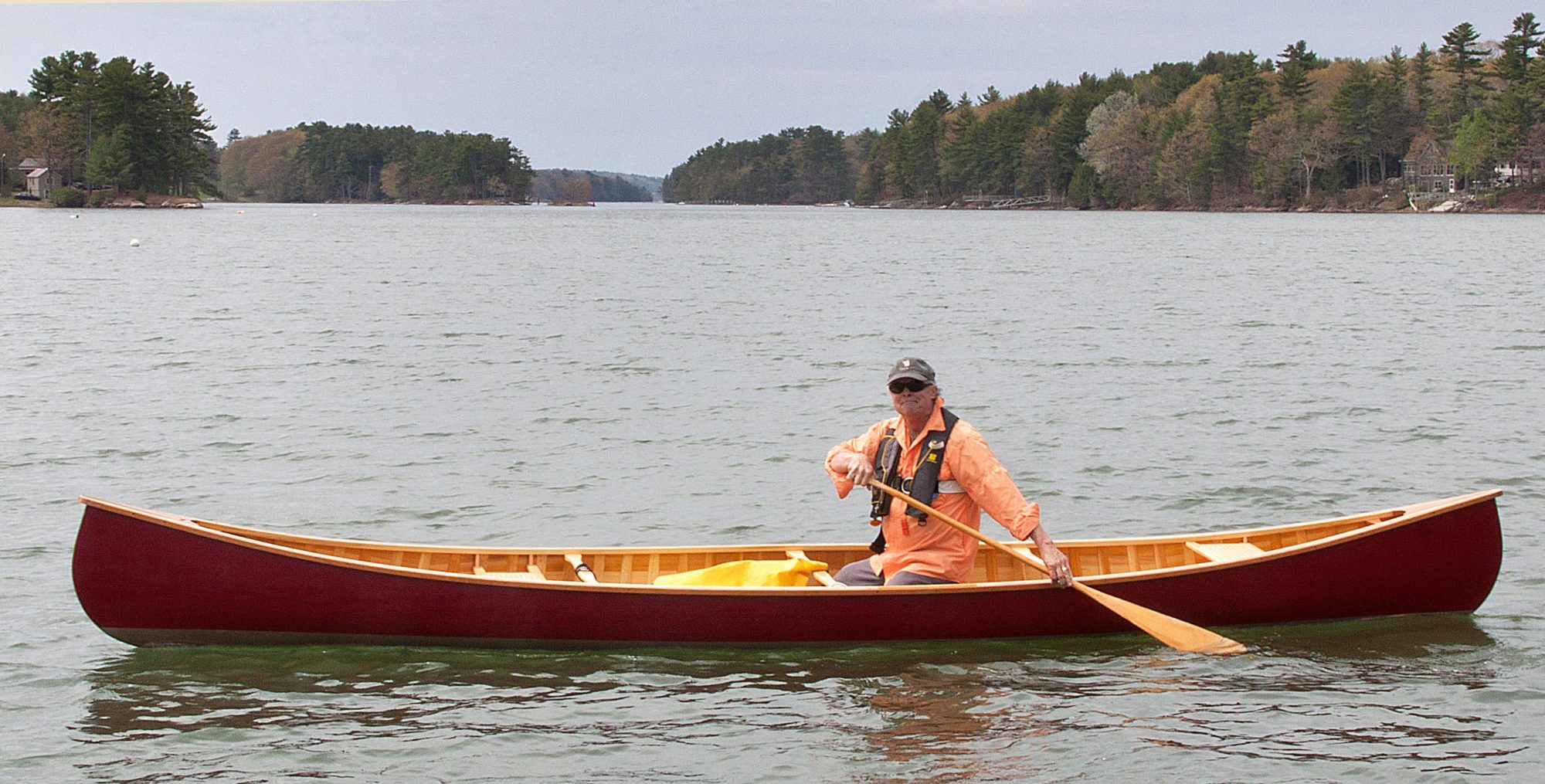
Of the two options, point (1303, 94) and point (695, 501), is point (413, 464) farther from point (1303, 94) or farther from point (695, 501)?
point (1303, 94)

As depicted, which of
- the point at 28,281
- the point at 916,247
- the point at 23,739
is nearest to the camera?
the point at 23,739

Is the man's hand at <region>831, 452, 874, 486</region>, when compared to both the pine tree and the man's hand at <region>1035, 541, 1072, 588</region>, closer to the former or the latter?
the man's hand at <region>1035, 541, 1072, 588</region>

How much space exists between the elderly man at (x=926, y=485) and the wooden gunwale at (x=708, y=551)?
272 mm

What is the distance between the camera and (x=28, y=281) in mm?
44812

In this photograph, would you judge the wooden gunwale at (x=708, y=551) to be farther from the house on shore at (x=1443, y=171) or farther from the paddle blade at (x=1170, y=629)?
the house on shore at (x=1443, y=171)

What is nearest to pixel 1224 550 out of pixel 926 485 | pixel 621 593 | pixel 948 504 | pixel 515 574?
pixel 948 504

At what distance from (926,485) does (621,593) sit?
195 centimetres

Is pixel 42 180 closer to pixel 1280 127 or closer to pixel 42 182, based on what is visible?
pixel 42 182

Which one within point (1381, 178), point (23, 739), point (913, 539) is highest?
point (1381, 178)

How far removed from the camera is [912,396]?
8.91m

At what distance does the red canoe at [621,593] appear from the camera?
9.14 metres

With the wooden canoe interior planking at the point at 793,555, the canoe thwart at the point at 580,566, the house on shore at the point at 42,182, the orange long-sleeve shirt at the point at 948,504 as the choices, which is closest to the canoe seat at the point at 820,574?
the wooden canoe interior planking at the point at 793,555

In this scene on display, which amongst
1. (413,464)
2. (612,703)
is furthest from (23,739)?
(413,464)

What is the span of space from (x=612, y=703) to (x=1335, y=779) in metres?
3.99
